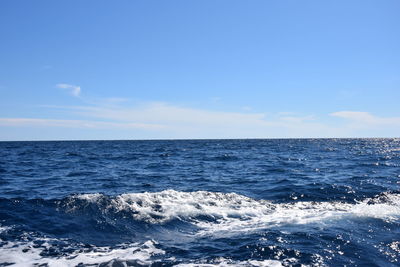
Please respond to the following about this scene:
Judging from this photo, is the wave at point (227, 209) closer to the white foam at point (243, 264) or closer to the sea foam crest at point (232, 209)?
the sea foam crest at point (232, 209)

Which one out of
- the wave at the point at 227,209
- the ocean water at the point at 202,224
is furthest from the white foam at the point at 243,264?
the wave at the point at 227,209

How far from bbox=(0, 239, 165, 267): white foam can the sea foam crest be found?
307 cm

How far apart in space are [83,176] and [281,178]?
16.0 m

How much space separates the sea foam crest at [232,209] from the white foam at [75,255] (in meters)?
3.07

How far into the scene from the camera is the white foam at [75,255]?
7.82 meters

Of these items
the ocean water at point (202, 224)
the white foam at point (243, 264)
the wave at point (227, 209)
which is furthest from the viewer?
the wave at point (227, 209)

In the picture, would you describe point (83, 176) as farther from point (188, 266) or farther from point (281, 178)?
point (188, 266)

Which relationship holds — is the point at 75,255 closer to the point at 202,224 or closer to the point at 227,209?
the point at 202,224

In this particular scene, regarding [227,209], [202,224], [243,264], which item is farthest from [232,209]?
[243,264]

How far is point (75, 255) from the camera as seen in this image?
8281mm

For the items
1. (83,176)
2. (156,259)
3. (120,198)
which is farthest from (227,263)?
(83,176)

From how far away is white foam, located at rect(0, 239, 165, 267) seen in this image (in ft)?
25.7

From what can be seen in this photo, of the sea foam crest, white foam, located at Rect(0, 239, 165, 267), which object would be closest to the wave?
the sea foam crest

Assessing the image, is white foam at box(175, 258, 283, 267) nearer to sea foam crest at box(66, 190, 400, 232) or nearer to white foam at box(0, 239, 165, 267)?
white foam at box(0, 239, 165, 267)
